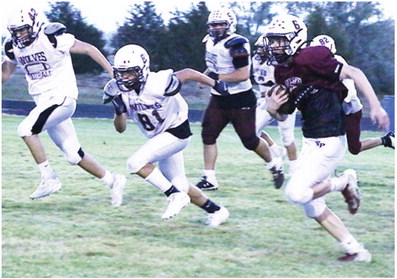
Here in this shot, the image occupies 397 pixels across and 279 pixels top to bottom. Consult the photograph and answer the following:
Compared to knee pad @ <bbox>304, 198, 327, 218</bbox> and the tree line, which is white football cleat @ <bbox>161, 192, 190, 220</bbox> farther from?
the tree line

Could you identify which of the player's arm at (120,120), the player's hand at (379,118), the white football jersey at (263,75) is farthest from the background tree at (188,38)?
the player's hand at (379,118)

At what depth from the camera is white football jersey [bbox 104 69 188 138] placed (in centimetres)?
566

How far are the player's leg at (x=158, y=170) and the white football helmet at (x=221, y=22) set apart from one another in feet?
6.78

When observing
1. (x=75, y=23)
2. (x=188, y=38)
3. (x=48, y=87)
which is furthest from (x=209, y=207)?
(x=188, y=38)

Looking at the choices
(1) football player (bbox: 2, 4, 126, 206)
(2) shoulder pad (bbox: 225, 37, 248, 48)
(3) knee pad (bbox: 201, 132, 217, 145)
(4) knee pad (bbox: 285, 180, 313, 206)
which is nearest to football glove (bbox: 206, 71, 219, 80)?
(2) shoulder pad (bbox: 225, 37, 248, 48)

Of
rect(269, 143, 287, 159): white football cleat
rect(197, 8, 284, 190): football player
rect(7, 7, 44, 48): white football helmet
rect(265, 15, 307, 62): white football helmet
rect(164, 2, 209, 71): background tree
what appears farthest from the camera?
rect(164, 2, 209, 71): background tree

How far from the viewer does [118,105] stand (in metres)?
5.72

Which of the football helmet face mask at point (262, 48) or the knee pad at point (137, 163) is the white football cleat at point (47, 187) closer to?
the knee pad at point (137, 163)

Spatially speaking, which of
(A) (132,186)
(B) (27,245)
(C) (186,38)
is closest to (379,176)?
(A) (132,186)

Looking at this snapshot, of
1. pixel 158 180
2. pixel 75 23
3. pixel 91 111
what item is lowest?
pixel 91 111

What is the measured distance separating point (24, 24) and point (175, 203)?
Answer: 1.98 m

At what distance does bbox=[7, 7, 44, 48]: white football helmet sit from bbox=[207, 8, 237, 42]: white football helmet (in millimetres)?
1673

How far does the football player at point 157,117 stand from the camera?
18.4 feet

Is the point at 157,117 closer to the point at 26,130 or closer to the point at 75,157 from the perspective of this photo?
the point at 75,157
